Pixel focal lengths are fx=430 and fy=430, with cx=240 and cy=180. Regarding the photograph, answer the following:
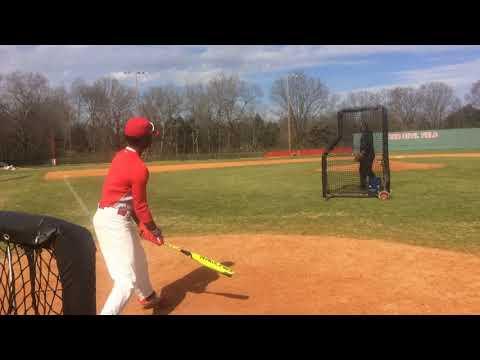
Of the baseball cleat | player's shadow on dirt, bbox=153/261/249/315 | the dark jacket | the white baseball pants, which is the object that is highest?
the dark jacket

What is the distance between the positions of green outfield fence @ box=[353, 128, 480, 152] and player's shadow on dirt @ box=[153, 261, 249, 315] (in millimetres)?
45515

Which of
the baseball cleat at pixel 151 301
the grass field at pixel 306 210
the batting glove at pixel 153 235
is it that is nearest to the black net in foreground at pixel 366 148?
the grass field at pixel 306 210

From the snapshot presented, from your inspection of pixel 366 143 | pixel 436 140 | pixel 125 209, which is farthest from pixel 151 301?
pixel 436 140

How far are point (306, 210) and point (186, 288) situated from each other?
257 inches

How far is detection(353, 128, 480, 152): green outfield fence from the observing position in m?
44.6

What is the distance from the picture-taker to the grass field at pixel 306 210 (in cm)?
852

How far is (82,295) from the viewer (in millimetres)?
3051

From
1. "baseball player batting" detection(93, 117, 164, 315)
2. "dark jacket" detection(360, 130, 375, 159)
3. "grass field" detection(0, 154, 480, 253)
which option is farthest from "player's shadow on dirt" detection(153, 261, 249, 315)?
"dark jacket" detection(360, 130, 375, 159)

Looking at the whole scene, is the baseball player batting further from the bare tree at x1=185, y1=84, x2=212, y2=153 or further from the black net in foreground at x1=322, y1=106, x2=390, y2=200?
the bare tree at x1=185, y1=84, x2=212, y2=153

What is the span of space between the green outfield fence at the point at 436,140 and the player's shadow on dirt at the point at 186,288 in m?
45.5

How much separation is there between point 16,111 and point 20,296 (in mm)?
54584

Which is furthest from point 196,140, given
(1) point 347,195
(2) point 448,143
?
(1) point 347,195

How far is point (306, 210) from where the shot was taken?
11.5m

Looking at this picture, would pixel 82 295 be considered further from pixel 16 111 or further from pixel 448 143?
pixel 16 111
